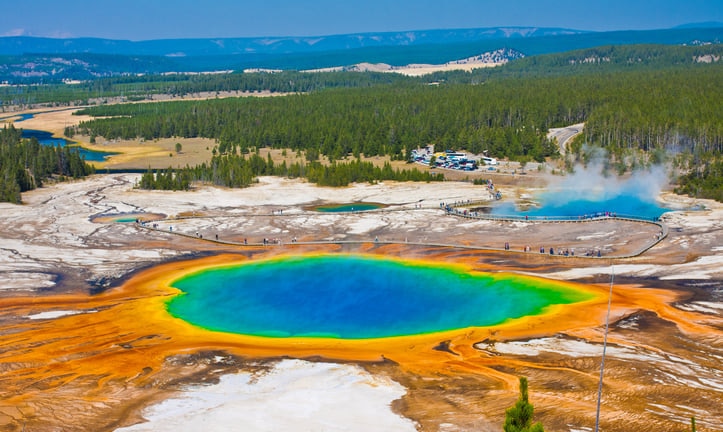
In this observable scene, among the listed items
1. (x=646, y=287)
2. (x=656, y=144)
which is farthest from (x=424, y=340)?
(x=656, y=144)

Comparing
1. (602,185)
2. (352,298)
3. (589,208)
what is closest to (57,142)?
(602,185)

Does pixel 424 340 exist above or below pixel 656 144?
below

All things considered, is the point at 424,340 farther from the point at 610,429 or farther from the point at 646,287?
the point at 646,287

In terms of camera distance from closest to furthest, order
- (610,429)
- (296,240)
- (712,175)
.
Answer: (610,429), (296,240), (712,175)

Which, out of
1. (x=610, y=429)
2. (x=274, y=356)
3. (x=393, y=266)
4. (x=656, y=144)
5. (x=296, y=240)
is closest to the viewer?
(x=610, y=429)

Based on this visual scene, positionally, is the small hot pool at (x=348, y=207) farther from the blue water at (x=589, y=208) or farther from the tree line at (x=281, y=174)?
the blue water at (x=589, y=208)

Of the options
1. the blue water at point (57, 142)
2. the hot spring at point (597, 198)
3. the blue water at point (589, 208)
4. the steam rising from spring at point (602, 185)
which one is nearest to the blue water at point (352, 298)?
the blue water at point (589, 208)

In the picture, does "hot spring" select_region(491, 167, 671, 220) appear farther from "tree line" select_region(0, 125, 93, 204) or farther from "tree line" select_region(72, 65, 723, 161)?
"tree line" select_region(0, 125, 93, 204)
